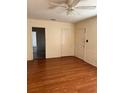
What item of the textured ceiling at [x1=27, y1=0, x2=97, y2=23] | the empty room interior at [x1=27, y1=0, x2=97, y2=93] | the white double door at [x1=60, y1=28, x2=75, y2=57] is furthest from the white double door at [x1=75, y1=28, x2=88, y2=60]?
the textured ceiling at [x1=27, y1=0, x2=97, y2=23]

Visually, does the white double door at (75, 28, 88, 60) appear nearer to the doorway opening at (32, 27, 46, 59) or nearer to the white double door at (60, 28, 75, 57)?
the white double door at (60, 28, 75, 57)

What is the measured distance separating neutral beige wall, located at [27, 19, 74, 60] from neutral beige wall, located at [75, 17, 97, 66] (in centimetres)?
48

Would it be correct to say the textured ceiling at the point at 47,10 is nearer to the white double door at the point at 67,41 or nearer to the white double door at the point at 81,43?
the white double door at the point at 81,43

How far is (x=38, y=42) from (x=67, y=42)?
6.50 ft

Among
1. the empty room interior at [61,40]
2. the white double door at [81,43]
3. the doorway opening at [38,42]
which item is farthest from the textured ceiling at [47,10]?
the doorway opening at [38,42]

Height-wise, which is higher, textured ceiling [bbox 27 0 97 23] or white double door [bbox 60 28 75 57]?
textured ceiling [bbox 27 0 97 23]

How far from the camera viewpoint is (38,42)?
6520 mm

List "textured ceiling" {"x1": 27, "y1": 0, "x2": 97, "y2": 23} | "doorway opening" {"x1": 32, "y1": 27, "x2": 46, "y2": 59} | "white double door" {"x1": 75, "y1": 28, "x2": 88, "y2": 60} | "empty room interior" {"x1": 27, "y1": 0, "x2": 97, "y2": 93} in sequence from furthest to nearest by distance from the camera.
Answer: "doorway opening" {"x1": 32, "y1": 27, "x2": 46, "y2": 59} < "white double door" {"x1": 75, "y1": 28, "x2": 88, "y2": 60} < "empty room interior" {"x1": 27, "y1": 0, "x2": 97, "y2": 93} < "textured ceiling" {"x1": 27, "y1": 0, "x2": 97, "y2": 23}

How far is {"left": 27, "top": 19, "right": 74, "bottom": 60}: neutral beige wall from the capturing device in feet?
18.8
